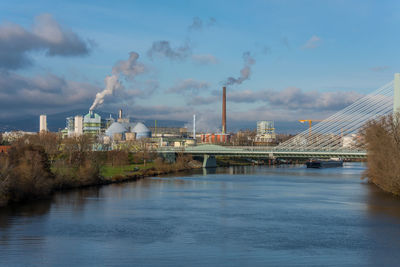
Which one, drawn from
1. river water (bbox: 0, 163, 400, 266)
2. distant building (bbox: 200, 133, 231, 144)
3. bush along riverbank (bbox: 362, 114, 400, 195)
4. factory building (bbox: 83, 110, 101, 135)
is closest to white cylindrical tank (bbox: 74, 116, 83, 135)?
factory building (bbox: 83, 110, 101, 135)

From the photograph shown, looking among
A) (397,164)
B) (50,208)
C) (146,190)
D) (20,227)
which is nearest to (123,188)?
(146,190)

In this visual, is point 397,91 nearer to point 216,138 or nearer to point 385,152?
point 385,152

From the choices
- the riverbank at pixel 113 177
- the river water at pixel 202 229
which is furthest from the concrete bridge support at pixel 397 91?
the riverbank at pixel 113 177

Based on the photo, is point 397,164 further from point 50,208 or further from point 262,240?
point 50,208

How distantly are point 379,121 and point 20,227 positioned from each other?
21494 millimetres

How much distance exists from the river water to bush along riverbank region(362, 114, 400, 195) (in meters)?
0.88

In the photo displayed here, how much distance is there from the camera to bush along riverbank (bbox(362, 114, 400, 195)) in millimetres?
24656

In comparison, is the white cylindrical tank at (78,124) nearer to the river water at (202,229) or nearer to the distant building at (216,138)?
the distant building at (216,138)

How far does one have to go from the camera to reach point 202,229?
16.8 m

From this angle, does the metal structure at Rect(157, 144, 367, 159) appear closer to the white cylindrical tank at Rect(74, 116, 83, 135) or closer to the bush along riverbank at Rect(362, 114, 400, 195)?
the bush along riverbank at Rect(362, 114, 400, 195)

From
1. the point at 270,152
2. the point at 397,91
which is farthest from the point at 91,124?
the point at 397,91

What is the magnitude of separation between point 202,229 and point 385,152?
13359mm

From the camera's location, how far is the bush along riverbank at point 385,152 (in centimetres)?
2466

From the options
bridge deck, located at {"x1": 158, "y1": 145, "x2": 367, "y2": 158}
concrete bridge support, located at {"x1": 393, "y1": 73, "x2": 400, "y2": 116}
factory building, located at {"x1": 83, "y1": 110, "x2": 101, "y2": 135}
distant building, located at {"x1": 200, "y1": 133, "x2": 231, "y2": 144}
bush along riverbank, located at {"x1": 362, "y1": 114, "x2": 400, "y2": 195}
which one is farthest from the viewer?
distant building, located at {"x1": 200, "y1": 133, "x2": 231, "y2": 144}
